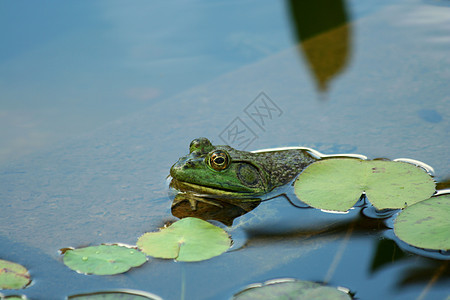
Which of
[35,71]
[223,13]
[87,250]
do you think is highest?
[223,13]

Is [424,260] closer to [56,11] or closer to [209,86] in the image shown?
[209,86]

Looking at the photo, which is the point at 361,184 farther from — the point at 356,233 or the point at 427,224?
the point at 427,224

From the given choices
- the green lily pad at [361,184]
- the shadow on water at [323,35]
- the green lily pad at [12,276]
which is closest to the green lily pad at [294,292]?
the green lily pad at [361,184]

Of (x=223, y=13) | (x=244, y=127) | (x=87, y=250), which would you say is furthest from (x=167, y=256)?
(x=223, y=13)

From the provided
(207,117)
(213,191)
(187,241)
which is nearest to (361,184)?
(213,191)

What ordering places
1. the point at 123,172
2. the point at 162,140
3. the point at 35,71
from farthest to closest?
the point at 35,71 < the point at 162,140 < the point at 123,172
